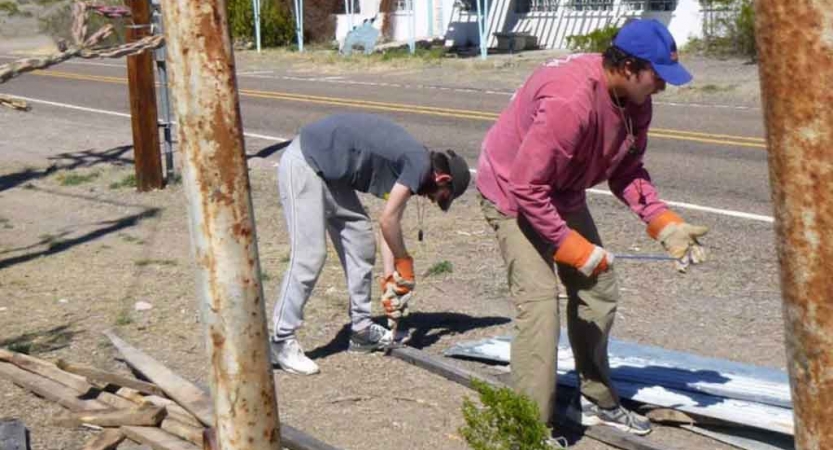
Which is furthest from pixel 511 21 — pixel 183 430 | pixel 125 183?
pixel 183 430

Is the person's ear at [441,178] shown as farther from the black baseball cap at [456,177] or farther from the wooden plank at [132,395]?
the wooden plank at [132,395]

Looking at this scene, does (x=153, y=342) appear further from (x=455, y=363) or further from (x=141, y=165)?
(x=141, y=165)

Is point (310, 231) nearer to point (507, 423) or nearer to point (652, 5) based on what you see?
point (507, 423)

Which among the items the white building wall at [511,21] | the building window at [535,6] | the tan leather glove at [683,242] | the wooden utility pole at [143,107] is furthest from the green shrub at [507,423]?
the building window at [535,6]

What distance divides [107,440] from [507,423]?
228cm

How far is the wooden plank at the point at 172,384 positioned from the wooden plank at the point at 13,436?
64 centimetres

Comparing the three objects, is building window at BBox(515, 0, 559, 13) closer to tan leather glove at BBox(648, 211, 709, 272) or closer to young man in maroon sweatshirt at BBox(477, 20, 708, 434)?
young man in maroon sweatshirt at BBox(477, 20, 708, 434)

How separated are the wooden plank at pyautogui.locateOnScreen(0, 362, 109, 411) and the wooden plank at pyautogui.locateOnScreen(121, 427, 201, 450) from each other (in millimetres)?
438

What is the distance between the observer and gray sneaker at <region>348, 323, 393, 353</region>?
6918mm

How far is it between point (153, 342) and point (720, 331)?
10.2ft

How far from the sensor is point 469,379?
6254 mm

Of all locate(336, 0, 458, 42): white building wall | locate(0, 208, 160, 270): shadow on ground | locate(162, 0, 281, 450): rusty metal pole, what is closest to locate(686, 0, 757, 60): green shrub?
locate(336, 0, 458, 42): white building wall

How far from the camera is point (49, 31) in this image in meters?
36.2

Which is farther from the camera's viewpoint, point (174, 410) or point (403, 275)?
point (403, 275)
